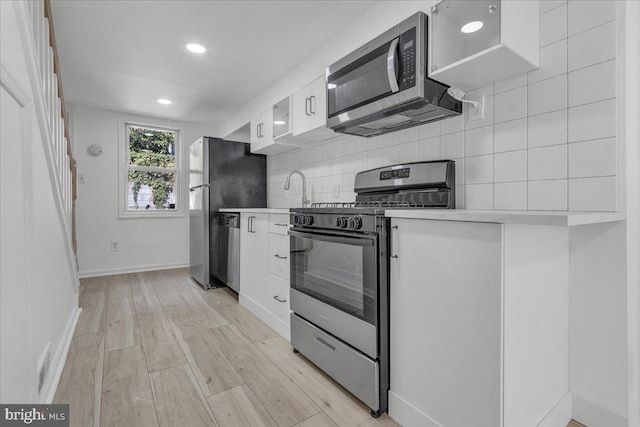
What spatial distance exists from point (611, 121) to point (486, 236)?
78cm

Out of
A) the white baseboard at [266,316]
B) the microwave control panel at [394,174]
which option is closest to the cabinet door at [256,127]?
the white baseboard at [266,316]

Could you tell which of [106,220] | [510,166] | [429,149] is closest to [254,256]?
[429,149]

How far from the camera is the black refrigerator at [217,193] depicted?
3588 millimetres

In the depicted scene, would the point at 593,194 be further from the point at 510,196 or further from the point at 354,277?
the point at 354,277

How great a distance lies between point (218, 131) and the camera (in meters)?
5.16

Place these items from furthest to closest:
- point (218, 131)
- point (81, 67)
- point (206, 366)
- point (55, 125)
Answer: point (218, 131), point (81, 67), point (55, 125), point (206, 366)

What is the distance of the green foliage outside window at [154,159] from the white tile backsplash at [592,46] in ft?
15.9

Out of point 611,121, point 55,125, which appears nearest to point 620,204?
point 611,121

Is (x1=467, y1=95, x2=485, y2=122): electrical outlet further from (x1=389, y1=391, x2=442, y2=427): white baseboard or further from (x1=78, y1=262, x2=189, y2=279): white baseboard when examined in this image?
(x1=78, y1=262, x2=189, y2=279): white baseboard

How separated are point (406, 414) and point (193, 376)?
1150mm

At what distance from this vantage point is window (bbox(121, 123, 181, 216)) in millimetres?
4551

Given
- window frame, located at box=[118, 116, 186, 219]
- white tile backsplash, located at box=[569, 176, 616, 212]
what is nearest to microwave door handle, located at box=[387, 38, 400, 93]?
white tile backsplash, located at box=[569, 176, 616, 212]

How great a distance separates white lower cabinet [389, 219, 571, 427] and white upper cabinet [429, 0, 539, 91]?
77 centimetres

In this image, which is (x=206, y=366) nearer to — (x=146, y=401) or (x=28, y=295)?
(x=146, y=401)
